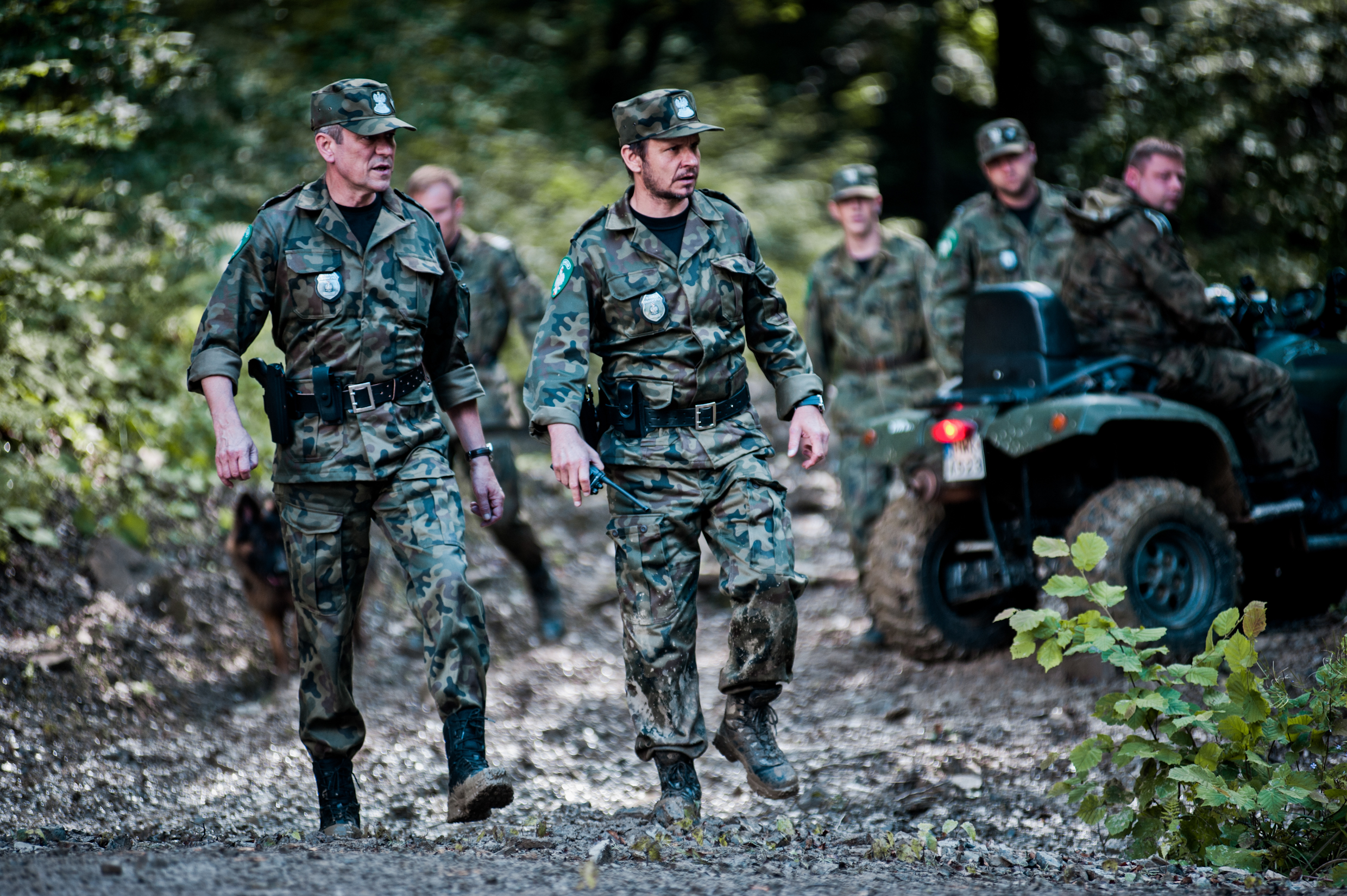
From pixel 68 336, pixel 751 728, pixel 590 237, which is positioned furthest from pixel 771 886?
pixel 68 336

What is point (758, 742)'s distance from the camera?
4.38 m

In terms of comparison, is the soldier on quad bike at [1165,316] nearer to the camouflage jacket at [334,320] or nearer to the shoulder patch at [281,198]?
the camouflage jacket at [334,320]

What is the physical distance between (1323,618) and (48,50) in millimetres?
7966

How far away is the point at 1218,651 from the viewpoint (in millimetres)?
3846

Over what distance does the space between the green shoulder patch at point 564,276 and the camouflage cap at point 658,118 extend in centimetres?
44

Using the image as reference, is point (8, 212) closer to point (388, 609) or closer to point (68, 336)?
point (68, 336)

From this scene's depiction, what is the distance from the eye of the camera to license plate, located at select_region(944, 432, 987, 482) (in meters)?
5.90

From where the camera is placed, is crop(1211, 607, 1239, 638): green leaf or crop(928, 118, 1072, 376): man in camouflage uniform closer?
crop(1211, 607, 1239, 638): green leaf

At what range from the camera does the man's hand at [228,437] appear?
397 centimetres

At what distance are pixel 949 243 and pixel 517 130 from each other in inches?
348

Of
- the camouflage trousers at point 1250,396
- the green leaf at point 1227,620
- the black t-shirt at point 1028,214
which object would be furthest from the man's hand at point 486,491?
the black t-shirt at point 1028,214

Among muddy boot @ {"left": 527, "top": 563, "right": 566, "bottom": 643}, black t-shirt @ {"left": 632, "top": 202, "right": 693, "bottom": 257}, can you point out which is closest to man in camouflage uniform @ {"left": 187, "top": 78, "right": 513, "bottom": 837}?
black t-shirt @ {"left": 632, "top": 202, "right": 693, "bottom": 257}

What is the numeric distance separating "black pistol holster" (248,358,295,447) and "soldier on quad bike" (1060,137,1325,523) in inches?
151

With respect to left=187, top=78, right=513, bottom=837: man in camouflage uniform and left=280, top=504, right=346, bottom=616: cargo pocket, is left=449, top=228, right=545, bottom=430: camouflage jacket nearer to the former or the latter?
left=187, top=78, right=513, bottom=837: man in camouflage uniform
